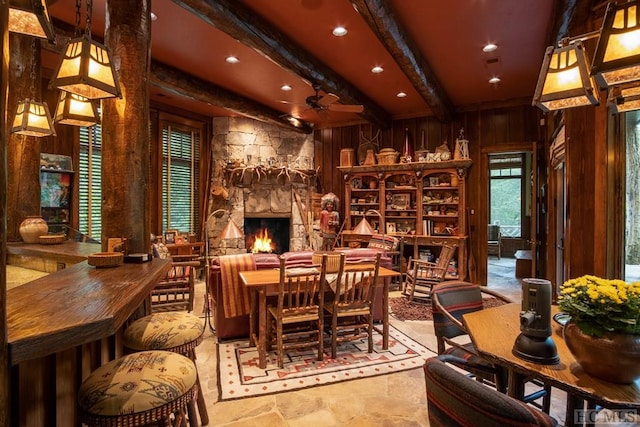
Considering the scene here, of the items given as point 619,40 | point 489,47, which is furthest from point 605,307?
point 489,47

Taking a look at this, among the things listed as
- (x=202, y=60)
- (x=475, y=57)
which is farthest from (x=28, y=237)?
(x=475, y=57)

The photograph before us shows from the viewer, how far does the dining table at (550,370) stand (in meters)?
1.18

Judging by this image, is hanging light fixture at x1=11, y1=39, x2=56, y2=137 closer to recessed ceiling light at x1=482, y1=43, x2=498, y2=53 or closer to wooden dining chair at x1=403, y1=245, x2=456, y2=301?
recessed ceiling light at x1=482, y1=43, x2=498, y2=53

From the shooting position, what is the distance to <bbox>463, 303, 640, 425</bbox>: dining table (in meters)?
1.18

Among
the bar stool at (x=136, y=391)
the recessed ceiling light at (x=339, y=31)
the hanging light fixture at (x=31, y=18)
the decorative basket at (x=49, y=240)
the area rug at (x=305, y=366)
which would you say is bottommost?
the area rug at (x=305, y=366)

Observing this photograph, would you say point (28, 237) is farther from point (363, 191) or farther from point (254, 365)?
point (363, 191)

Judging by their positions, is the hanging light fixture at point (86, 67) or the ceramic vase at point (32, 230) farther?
the ceramic vase at point (32, 230)

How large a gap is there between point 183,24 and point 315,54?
1.53m

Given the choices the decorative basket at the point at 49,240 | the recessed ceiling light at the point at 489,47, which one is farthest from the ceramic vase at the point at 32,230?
the recessed ceiling light at the point at 489,47

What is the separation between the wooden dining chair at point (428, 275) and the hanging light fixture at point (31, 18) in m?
4.64

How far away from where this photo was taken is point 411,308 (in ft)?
15.8

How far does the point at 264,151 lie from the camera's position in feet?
23.7

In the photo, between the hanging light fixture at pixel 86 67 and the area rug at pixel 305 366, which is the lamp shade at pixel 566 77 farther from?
the area rug at pixel 305 366

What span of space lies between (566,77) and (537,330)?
120cm
